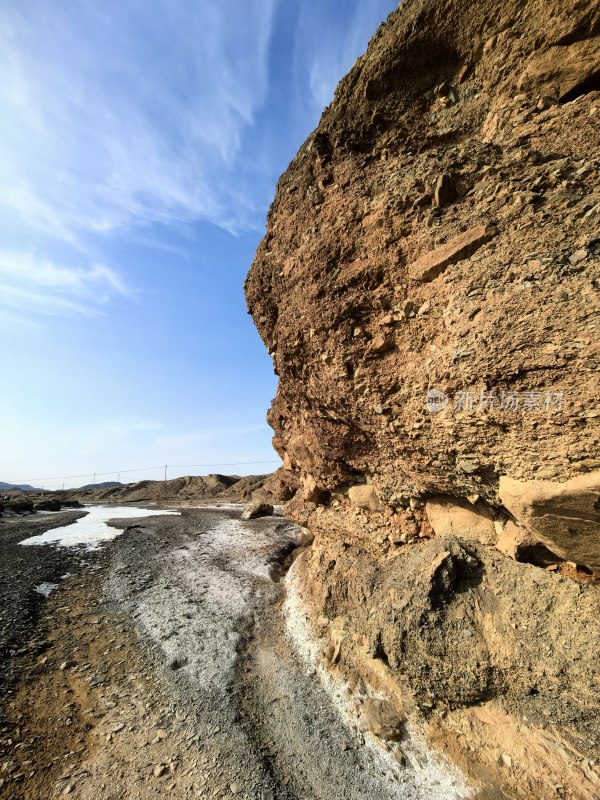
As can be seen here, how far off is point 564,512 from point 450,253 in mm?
3913

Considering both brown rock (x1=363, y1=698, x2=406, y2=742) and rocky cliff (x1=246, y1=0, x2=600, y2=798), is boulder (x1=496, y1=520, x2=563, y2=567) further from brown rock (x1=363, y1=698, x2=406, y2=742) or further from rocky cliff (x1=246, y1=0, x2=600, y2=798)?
brown rock (x1=363, y1=698, x2=406, y2=742)

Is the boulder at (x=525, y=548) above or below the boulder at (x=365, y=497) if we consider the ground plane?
below

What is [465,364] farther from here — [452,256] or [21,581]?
[21,581]

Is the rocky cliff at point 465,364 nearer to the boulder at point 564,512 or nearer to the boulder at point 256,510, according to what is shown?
the boulder at point 564,512

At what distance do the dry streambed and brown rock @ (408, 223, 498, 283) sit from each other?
7459 mm

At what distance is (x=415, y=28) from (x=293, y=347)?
6.23 m

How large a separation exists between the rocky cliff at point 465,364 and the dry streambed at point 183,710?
101cm

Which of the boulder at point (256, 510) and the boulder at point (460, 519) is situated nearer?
the boulder at point (460, 519)

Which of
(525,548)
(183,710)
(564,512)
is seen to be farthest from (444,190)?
(183,710)

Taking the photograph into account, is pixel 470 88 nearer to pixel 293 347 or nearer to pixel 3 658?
pixel 293 347

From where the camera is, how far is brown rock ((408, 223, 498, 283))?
5117 mm

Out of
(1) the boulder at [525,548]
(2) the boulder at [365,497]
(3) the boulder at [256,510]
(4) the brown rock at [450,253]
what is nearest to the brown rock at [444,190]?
(4) the brown rock at [450,253]

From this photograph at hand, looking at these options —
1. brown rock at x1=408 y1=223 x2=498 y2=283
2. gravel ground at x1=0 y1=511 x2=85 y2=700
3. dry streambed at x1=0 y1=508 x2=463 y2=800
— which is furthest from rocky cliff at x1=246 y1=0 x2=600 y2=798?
gravel ground at x1=0 y1=511 x2=85 y2=700

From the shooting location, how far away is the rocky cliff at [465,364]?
14.3ft
